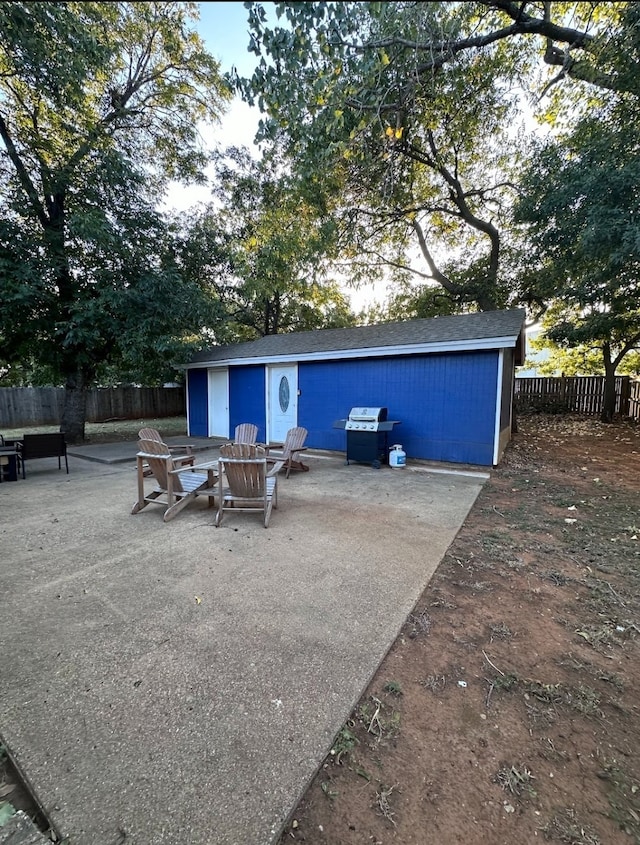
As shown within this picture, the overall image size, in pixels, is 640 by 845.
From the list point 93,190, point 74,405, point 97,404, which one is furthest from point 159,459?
point 97,404

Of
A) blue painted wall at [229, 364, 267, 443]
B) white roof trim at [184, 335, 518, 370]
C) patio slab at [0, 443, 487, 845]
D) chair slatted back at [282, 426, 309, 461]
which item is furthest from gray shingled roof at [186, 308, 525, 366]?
patio slab at [0, 443, 487, 845]

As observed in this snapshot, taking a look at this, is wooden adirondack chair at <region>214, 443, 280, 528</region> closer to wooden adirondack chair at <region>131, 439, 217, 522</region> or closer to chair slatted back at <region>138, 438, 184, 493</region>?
wooden adirondack chair at <region>131, 439, 217, 522</region>

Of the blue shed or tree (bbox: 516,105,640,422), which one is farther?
the blue shed

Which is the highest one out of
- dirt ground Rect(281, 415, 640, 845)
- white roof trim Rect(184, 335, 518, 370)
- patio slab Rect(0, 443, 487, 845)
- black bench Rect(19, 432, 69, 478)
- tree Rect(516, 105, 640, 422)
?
tree Rect(516, 105, 640, 422)

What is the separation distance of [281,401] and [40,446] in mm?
5209

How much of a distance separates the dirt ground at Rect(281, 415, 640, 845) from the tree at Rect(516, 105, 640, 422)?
16.6 ft

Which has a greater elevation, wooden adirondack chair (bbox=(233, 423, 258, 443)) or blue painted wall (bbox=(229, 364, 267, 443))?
blue painted wall (bbox=(229, 364, 267, 443))

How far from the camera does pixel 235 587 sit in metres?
2.78

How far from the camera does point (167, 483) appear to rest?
4.34 metres

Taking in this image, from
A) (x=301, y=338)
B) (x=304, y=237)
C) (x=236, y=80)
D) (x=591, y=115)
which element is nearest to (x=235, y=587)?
(x=236, y=80)

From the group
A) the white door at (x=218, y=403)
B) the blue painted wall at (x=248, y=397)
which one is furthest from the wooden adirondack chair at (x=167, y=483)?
the white door at (x=218, y=403)

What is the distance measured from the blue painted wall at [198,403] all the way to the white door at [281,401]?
269cm

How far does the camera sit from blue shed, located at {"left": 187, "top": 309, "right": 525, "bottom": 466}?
6.91 m

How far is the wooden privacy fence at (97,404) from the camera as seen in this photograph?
45.6 feet
